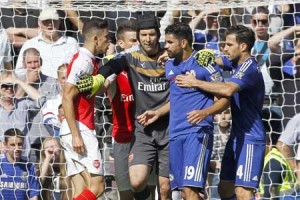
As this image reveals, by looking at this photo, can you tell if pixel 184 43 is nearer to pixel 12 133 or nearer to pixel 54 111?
Result: pixel 54 111

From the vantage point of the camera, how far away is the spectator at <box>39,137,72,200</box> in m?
12.5

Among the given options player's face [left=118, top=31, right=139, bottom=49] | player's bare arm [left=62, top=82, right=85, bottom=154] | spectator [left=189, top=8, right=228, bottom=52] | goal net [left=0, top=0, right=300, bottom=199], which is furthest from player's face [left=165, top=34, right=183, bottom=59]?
spectator [left=189, top=8, right=228, bottom=52]

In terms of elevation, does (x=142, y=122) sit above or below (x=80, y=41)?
below

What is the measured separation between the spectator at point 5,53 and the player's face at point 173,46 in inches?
127

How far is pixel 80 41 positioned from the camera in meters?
13.4

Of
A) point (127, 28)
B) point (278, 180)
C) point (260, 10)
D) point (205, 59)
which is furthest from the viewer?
point (260, 10)

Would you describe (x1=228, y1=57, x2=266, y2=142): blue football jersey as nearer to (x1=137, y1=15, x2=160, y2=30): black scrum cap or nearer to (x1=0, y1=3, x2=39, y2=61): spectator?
(x1=137, y1=15, x2=160, y2=30): black scrum cap

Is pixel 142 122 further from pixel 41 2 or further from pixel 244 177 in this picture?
pixel 41 2

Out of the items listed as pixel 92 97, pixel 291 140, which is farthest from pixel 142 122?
pixel 291 140

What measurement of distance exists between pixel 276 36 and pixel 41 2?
2863 millimetres

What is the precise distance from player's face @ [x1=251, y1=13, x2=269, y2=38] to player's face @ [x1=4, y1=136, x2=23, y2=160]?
3156mm

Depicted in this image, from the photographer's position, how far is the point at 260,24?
13234 millimetres

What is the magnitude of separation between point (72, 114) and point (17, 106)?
2.66 m

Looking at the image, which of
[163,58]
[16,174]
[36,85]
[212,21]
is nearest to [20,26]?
[36,85]
